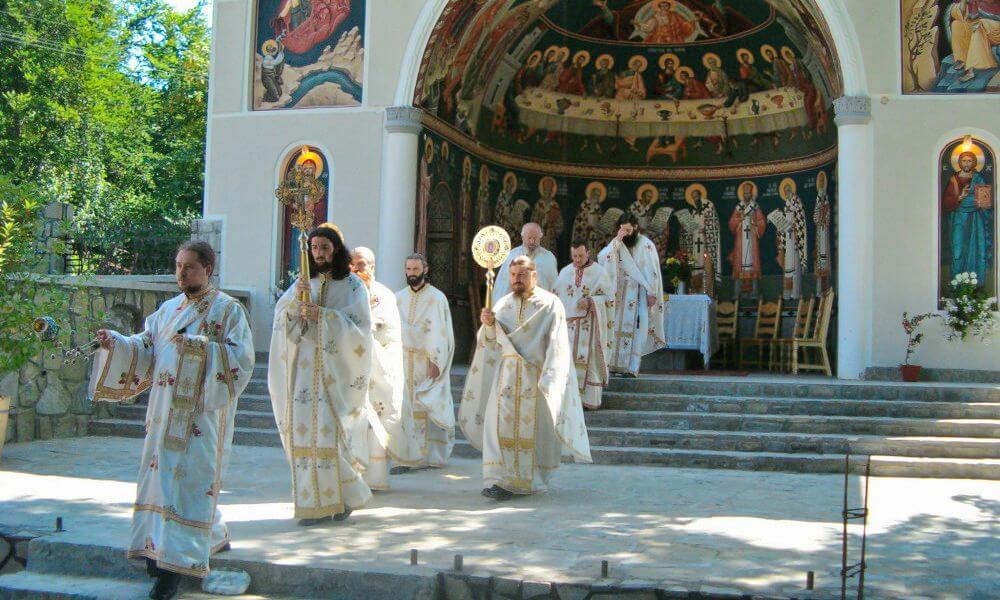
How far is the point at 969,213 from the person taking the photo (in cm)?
1221

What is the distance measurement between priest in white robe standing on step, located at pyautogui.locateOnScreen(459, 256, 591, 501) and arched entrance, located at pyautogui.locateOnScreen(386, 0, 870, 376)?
6.81 meters

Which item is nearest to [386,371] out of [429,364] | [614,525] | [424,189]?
[429,364]

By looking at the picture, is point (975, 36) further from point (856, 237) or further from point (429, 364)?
point (429, 364)

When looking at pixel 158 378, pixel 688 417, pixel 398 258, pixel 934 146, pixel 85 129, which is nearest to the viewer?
pixel 158 378

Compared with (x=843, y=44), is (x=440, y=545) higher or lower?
lower

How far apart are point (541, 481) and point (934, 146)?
7.24 metres

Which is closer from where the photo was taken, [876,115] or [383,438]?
[383,438]

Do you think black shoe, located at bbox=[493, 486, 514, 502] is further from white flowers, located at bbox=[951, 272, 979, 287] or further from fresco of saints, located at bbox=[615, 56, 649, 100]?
fresco of saints, located at bbox=[615, 56, 649, 100]

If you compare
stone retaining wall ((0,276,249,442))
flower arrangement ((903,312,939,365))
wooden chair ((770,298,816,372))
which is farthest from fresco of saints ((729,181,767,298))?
stone retaining wall ((0,276,249,442))

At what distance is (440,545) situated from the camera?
6.04 m

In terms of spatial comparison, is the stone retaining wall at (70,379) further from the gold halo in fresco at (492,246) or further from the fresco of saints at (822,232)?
the fresco of saints at (822,232)

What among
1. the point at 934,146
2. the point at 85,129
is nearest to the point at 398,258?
the point at 934,146

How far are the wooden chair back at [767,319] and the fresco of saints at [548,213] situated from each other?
3673 mm

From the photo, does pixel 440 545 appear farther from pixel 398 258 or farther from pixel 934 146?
pixel 934 146
